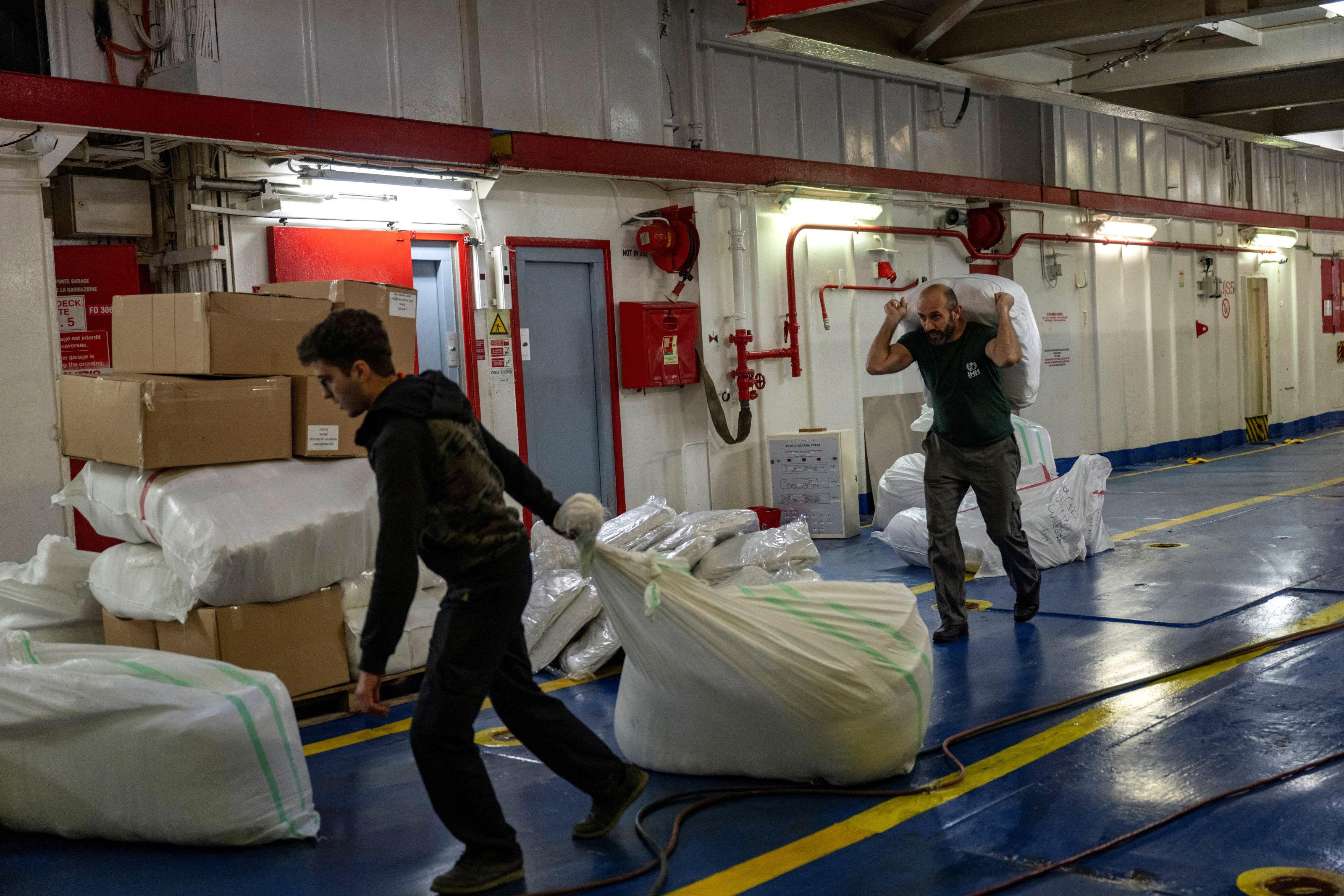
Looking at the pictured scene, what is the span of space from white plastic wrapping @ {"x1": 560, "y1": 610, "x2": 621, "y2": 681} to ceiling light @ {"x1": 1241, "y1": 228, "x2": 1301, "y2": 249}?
46.7 ft

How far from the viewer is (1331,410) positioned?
62.4 ft

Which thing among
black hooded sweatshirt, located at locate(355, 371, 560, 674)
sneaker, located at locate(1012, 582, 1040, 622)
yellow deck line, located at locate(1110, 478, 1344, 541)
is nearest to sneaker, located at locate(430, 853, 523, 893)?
black hooded sweatshirt, located at locate(355, 371, 560, 674)

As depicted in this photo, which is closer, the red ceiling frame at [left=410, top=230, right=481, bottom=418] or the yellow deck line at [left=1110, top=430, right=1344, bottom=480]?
the red ceiling frame at [left=410, top=230, right=481, bottom=418]

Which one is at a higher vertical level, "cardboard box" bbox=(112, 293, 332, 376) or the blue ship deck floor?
"cardboard box" bbox=(112, 293, 332, 376)

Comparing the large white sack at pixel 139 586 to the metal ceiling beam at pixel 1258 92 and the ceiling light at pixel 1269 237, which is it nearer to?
the metal ceiling beam at pixel 1258 92

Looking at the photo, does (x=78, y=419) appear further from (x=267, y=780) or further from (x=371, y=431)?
(x=371, y=431)

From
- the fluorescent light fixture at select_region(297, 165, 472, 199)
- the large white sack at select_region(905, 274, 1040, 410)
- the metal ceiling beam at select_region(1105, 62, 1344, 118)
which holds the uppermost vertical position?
the metal ceiling beam at select_region(1105, 62, 1344, 118)

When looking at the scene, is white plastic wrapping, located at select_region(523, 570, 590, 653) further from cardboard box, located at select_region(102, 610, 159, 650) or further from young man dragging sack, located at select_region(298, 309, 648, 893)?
young man dragging sack, located at select_region(298, 309, 648, 893)

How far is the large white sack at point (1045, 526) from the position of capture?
7125 mm

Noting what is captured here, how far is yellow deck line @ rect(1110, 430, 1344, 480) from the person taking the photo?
42.6 feet

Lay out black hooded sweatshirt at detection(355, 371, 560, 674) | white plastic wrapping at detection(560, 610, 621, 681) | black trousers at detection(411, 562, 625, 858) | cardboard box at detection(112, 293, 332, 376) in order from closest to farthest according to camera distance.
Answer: black hooded sweatshirt at detection(355, 371, 560, 674) < black trousers at detection(411, 562, 625, 858) < cardboard box at detection(112, 293, 332, 376) < white plastic wrapping at detection(560, 610, 621, 681)

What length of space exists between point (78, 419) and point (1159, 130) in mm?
13811

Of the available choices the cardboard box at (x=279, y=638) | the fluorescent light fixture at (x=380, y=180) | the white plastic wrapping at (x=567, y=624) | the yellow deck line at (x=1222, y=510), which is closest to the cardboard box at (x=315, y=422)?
the cardboard box at (x=279, y=638)

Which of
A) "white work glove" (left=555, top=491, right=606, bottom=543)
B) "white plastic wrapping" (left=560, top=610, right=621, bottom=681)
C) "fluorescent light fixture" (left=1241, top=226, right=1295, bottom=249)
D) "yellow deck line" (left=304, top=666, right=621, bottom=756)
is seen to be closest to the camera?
"white work glove" (left=555, top=491, right=606, bottom=543)
